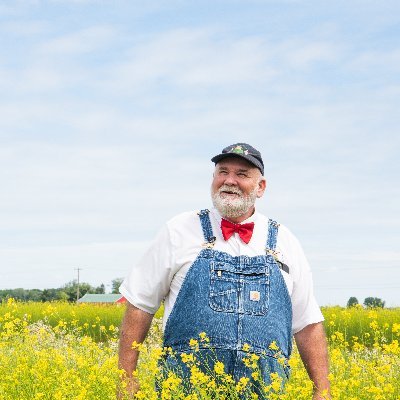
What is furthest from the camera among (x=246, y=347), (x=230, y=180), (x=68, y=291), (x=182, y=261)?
(x=68, y=291)

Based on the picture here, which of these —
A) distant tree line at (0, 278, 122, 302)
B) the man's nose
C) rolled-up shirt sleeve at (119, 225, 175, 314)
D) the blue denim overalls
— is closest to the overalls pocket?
the blue denim overalls

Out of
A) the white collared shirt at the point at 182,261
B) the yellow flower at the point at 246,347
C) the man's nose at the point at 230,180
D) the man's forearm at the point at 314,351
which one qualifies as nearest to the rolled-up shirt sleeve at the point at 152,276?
the white collared shirt at the point at 182,261

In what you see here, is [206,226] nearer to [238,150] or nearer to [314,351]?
[238,150]

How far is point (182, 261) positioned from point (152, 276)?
21cm

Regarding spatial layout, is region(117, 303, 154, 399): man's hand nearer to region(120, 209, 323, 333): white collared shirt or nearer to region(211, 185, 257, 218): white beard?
region(120, 209, 323, 333): white collared shirt

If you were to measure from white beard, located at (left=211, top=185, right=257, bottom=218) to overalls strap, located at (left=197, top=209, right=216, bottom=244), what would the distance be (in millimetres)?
112

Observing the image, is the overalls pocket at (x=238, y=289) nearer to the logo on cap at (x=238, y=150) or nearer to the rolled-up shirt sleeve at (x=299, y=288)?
the rolled-up shirt sleeve at (x=299, y=288)

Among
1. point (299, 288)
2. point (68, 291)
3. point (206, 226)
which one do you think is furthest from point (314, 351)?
point (68, 291)

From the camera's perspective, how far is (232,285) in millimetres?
3713

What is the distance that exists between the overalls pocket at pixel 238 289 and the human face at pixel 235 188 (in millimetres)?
337

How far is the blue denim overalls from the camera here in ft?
12.0

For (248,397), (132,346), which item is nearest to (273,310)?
(248,397)

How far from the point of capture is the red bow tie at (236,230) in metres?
3.90

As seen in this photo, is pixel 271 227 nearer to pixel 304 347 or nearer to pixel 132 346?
pixel 304 347
